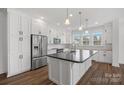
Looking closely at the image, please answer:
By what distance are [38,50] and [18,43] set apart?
1128 mm

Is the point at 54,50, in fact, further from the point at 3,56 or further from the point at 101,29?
the point at 101,29

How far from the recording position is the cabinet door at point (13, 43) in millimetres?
3551

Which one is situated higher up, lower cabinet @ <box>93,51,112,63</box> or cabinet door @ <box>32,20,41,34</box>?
cabinet door @ <box>32,20,41,34</box>

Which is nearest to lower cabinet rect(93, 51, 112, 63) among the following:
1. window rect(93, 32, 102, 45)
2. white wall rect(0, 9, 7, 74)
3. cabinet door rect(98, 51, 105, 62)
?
cabinet door rect(98, 51, 105, 62)

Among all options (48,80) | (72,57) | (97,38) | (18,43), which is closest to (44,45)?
(18,43)

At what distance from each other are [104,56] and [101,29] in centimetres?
204

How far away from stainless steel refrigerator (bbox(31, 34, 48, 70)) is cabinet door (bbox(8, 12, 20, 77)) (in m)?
0.78

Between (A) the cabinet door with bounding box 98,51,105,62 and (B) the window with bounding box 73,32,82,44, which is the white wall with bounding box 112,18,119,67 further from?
(B) the window with bounding box 73,32,82,44

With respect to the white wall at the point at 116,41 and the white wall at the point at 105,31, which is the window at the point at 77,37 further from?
the white wall at the point at 116,41

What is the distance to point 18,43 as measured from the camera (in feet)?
12.7

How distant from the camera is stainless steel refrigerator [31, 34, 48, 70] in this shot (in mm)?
4496

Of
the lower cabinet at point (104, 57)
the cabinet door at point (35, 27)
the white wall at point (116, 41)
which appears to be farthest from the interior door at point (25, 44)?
the lower cabinet at point (104, 57)

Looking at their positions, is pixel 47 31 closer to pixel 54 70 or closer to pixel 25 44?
pixel 25 44
